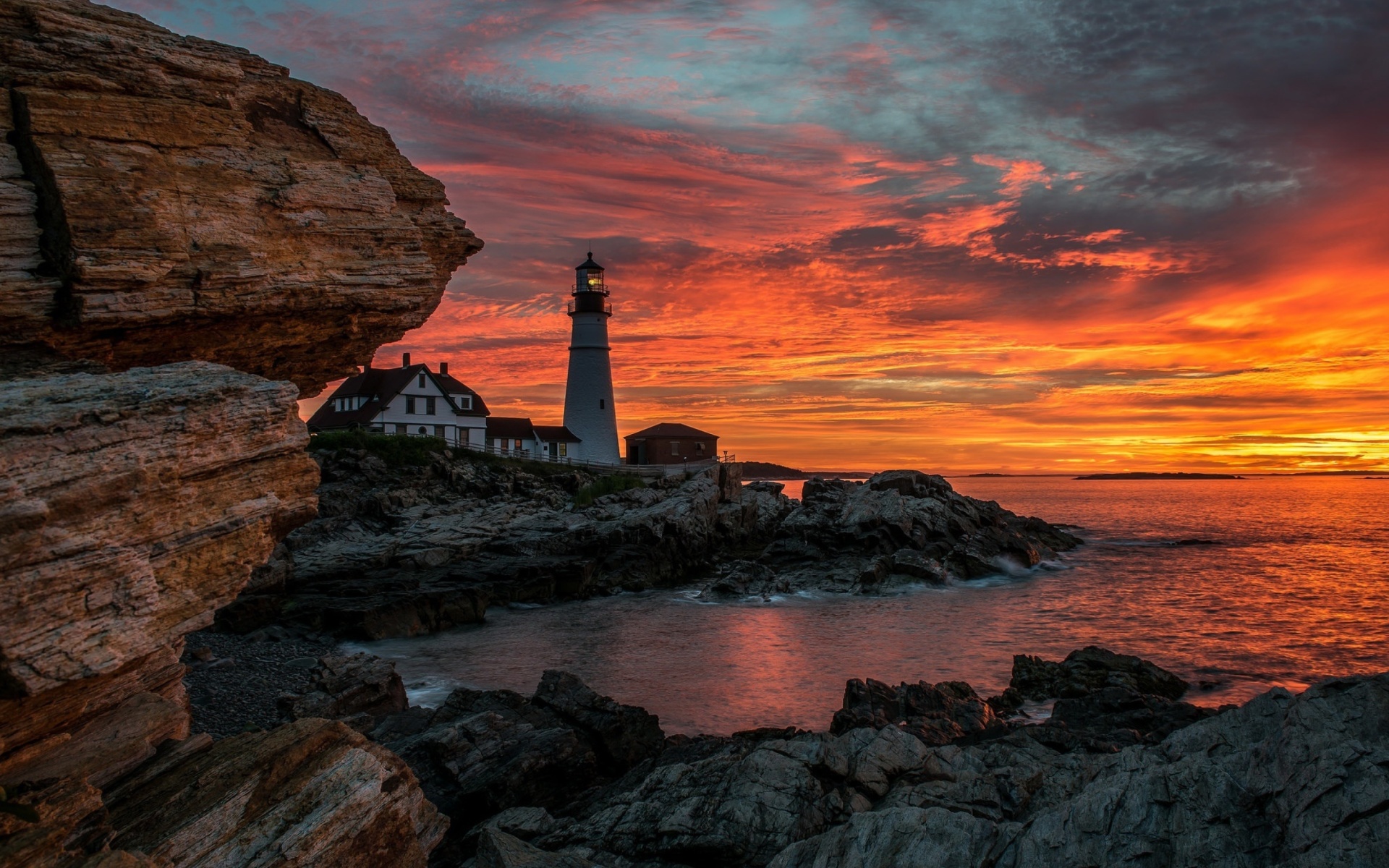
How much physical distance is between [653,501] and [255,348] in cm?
3070

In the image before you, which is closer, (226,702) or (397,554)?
(226,702)

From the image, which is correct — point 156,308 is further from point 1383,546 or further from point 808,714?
point 1383,546

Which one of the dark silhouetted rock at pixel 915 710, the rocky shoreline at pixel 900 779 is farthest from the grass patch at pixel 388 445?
the dark silhouetted rock at pixel 915 710

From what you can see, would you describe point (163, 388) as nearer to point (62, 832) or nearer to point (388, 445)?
point (62, 832)

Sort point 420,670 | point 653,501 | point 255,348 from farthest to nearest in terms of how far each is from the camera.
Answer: point 653,501
point 420,670
point 255,348

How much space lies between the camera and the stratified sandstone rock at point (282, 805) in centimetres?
643

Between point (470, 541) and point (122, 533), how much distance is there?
26.2 meters

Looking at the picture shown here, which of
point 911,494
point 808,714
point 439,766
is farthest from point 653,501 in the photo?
point 439,766

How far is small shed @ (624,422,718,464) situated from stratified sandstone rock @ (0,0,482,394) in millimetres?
53837

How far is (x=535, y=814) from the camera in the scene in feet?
30.5

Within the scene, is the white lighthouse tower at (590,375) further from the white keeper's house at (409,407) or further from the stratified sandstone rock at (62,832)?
the stratified sandstone rock at (62,832)

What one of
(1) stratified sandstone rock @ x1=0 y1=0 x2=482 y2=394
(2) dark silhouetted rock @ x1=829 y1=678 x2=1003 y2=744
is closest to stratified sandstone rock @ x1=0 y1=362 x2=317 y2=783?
(1) stratified sandstone rock @ x1=0 y1=0 x2=482 y2=394

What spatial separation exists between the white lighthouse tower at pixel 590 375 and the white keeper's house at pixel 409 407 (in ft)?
21.2

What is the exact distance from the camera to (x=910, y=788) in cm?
909
